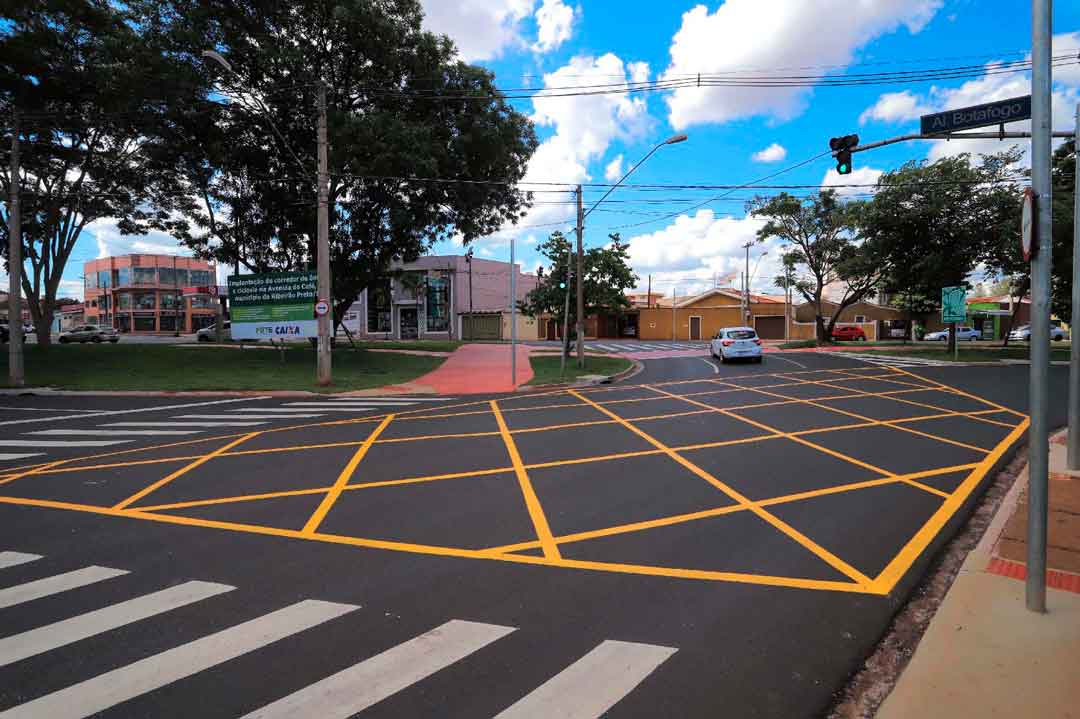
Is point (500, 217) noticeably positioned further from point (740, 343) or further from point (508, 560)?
point (508, 560)

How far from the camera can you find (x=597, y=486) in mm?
7273

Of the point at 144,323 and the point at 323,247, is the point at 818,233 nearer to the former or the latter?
the point at 323,247

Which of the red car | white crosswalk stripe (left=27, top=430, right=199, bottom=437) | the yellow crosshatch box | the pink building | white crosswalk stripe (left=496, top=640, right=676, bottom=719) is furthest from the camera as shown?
the pink building

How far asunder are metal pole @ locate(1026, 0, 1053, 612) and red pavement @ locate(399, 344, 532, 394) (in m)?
15.6

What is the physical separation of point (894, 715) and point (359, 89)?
2452cm

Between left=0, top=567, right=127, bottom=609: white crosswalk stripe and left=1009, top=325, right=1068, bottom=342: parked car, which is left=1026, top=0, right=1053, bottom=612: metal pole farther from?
left=1009, top=325, right=1068, bottom=342: parked car

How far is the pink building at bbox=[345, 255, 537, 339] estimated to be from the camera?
174ft

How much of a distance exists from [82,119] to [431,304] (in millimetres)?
32956

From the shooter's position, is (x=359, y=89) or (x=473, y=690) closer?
(x=473, y=690)

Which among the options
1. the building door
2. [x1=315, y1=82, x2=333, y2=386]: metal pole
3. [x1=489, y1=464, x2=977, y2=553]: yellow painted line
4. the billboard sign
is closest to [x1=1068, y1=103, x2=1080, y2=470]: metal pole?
[x1=489, y1=464, x2=977, y2=553]: yellow painted line

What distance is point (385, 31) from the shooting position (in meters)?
20.6

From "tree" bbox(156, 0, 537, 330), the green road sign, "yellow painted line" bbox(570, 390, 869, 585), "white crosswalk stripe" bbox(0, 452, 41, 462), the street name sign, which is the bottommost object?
"yellow painted line" bbox(570, 390, 869, 585)

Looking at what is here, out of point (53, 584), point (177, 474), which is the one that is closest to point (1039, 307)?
point (53, 584)

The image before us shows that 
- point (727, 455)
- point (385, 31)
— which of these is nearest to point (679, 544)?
point (727, 455)
